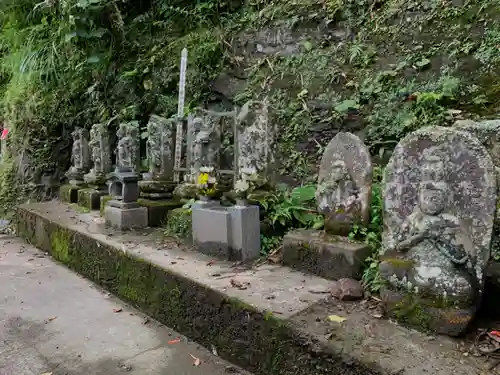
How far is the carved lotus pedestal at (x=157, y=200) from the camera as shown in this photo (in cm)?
479

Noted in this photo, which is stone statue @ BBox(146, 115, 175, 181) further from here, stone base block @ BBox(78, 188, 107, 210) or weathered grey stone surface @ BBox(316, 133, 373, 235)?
weathered grey stone surface @ BBox(316, 133, 373, 235)

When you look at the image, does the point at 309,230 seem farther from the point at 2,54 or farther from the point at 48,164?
the point at 2,54

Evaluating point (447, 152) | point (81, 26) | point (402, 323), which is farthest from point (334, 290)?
point (81, 26)

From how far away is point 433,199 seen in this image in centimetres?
235

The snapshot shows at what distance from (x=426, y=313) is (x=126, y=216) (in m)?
3.23

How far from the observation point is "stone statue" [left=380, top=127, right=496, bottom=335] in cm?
223

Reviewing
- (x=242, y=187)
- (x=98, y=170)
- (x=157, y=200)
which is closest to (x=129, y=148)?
(x=98, y=170)

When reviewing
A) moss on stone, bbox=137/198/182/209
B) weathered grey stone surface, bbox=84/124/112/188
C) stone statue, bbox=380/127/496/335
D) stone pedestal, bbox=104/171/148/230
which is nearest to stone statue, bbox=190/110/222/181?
moss on stone, bbox=137/198/182/209

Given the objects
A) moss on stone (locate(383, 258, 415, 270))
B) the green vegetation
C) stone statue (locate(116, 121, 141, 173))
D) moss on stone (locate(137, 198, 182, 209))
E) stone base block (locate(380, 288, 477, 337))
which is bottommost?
stone base block (locate(380, 288, 477, 337))

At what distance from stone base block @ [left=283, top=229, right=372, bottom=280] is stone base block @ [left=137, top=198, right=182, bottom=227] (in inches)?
71.5

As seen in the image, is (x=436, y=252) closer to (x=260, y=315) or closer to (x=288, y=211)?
(x=260, y=315)

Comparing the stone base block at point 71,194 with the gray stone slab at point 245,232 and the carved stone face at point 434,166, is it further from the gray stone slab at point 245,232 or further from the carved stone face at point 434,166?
the carved stone face at point 434,166

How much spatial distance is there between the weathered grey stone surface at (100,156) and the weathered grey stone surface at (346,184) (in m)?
3.77

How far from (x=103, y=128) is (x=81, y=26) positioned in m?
2.08
